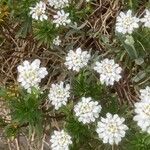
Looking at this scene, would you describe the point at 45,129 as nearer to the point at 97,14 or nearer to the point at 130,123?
the point at 130,123

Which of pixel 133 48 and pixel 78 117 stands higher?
pixel 133 48

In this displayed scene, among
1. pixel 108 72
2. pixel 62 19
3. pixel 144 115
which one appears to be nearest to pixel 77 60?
pixel 108 72

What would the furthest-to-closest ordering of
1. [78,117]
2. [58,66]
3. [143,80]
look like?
[58,66], [143,80], [78,117]

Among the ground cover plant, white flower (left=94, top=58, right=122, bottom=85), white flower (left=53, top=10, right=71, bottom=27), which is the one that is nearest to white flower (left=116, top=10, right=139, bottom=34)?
the ground cover plant

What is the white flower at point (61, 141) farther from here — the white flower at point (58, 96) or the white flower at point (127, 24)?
the white flower at point (127, 24)

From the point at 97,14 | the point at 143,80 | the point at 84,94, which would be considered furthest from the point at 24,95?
the point at 97,14

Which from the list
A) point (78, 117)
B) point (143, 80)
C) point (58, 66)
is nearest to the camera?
point (78, 117)

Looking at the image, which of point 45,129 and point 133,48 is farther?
point 45,129
